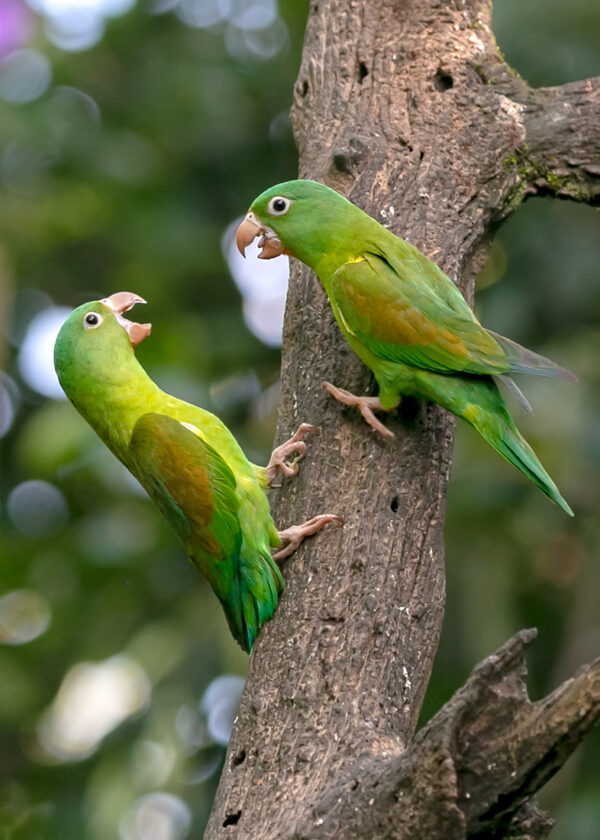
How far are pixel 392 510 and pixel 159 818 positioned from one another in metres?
3.90

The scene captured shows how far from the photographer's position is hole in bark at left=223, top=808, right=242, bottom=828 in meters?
2.99

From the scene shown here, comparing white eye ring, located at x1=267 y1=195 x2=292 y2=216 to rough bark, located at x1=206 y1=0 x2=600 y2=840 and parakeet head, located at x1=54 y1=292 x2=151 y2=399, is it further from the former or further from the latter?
parakeet head, located at x1=54 y1=292 x2=151 y2=399

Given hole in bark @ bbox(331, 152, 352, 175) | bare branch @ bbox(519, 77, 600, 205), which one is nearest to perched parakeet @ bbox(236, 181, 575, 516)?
hole in bark @ bbox(331, 152, 352, 175)

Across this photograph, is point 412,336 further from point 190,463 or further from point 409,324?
point 190,463

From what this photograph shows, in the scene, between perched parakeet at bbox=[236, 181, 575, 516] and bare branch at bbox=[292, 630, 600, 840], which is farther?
perched parakeet at bbox=[236, 181, 575, 516]

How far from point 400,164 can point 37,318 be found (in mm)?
5351

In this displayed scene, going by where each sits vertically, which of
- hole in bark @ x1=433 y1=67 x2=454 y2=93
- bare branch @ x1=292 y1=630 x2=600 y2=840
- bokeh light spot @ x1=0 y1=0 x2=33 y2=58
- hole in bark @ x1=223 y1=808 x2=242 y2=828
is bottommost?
hole in bark @ x1=223 y1=808 x2=242 y2=828

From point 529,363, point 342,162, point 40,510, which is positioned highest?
point 342,162

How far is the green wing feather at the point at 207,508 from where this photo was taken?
11.8ft

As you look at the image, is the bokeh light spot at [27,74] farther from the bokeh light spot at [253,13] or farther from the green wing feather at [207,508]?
the green wing feather at [207,508]

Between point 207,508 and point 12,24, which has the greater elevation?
point 12,24

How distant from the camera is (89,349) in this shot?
3900mm

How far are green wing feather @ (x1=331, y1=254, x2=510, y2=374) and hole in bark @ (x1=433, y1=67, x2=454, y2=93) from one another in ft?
3.29

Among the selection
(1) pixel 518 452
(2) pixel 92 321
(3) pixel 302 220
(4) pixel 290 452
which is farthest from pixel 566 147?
(2) pixel 92 321
